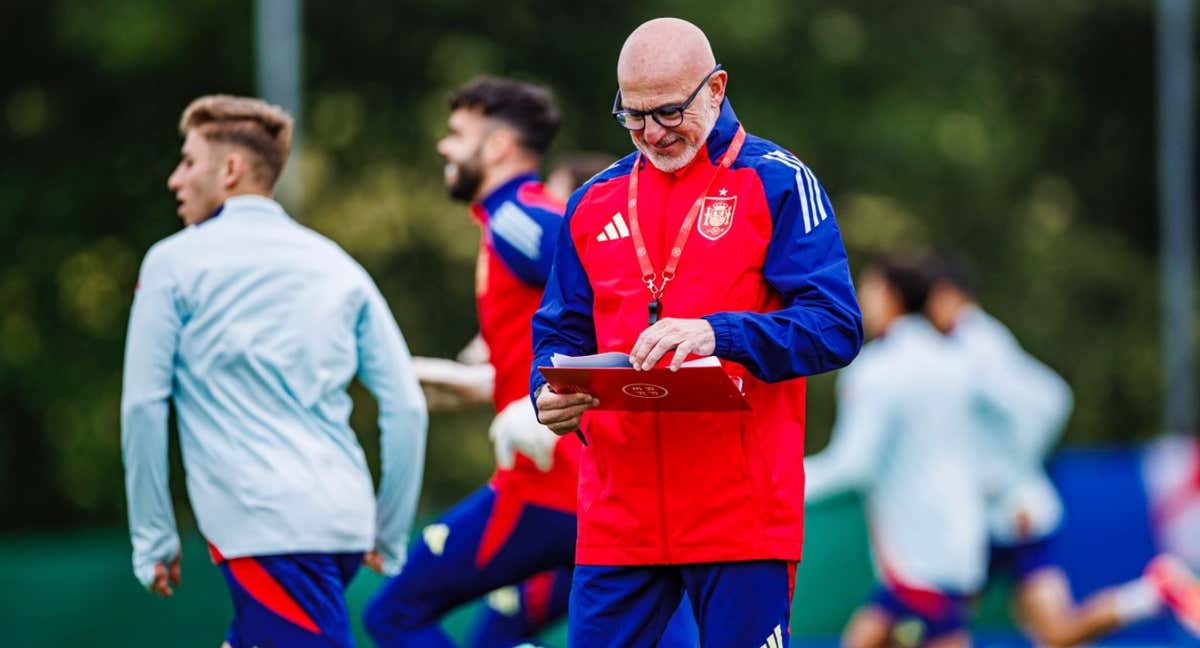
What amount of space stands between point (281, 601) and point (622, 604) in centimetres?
127

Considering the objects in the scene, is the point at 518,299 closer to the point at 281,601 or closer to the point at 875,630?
the point at 281,601

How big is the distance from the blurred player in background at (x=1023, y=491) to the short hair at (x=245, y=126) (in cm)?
568

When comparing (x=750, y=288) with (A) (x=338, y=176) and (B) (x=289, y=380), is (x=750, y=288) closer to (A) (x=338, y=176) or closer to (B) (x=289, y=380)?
(B) (x=289, y=380)

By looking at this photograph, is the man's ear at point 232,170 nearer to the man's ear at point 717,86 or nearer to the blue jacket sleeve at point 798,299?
the man's ear at point 717,86

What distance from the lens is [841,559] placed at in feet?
52.9

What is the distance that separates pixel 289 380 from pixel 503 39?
18.1 meters

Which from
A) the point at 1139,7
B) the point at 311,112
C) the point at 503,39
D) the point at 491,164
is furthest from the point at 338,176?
the point at 491,164

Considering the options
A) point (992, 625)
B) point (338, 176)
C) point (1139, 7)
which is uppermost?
point (1139, 7)

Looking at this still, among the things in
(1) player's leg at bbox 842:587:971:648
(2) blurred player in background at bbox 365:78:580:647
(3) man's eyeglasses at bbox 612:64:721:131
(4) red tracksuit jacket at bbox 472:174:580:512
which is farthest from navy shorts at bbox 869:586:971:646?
(3) man's eyeglasses at bbox 612:64:721:131

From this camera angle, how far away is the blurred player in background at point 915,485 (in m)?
10.5

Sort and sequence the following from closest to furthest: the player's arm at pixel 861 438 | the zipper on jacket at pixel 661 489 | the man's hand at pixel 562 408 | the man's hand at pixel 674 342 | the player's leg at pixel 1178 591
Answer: the man's hand at pixel 674 342 < the man's hand at pixel 562 408 < the zipper on jacket at pixel 661 489 < the player's arm at pixel 861 438 < the player's leg at pixel 1178 591

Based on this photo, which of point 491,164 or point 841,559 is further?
point 841,559

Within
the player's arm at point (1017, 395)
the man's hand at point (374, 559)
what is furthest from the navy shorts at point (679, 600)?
the player's arm at point (1017, 395)

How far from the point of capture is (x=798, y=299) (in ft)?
17.5
